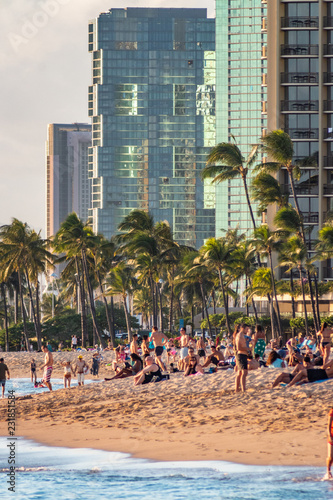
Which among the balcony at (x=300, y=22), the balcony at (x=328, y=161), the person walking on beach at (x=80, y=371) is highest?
the balcony at (x=300, y=22)

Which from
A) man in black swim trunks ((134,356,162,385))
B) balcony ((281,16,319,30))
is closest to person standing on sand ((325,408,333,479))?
man in black swim trunks ((134,356,162,385))

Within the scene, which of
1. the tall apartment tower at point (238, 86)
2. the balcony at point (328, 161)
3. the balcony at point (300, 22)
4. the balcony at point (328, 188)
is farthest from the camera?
the tall apartment tower at point (238, 86)

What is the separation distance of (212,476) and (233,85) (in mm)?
167208

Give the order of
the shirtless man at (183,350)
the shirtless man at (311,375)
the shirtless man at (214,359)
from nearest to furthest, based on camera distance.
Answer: the shirtless man at (311,375) → the shirtless man at (214,359) → the shirtless man at (183,350)

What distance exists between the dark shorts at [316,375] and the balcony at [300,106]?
4349cm

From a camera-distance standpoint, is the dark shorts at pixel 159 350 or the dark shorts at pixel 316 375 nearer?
the dark shorts at pixel 316 375

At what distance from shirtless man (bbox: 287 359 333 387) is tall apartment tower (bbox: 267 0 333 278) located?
40762mm

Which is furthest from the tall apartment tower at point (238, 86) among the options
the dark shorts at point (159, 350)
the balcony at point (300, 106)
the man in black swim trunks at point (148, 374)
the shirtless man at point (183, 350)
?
the man in black swim trunks at point (148, 374)

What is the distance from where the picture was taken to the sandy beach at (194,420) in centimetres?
1452

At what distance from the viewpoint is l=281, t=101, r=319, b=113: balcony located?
60.5 metres

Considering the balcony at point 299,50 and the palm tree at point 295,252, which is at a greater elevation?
the balcony at point 299,50

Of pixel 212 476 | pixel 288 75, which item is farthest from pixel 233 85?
pixel 212 476

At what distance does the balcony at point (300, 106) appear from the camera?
6047cm

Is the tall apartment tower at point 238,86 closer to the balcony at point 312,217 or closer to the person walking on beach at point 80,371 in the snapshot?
the balcony at point 312,217
